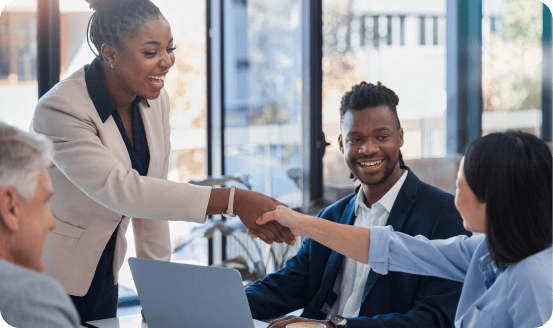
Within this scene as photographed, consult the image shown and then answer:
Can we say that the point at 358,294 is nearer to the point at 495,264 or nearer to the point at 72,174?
the point at 495,264

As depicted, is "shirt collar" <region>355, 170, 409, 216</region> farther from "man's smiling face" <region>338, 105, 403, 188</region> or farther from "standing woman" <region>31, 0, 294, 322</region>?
"standing woman" <region>31, 0, 294, 322</region>

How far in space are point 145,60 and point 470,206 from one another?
1059 millimetres

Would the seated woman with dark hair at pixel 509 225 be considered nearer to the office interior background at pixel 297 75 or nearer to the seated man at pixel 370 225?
the seated man at pixel 370 225

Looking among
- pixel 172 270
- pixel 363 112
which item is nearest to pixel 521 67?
pixel 363 112

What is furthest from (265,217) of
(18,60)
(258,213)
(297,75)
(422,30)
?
(422,30)

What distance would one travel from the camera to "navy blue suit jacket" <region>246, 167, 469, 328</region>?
60.6 inches

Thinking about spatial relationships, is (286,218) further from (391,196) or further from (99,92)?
(99,92)

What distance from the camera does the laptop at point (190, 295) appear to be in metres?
1.26

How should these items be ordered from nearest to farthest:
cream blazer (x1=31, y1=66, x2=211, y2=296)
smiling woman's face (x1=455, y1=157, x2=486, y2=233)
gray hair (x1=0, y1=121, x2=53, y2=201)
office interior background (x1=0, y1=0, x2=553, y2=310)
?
gray hair (x1=0, y1=121, x2=53, y2=201) → smiling woman's face (x1=455, y1=157, x2=486, y2=233) → cream blazer (x1=31, y1=66, x2=211, y2=296) → office interior background (x1=0, y1=0, x2=553, y2=310)

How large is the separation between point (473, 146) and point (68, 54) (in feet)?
9.01

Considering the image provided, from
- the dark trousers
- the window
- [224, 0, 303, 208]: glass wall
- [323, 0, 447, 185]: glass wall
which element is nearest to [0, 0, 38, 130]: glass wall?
[224, 0, 303, 208]: glass wall

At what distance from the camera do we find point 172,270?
52.1 inches

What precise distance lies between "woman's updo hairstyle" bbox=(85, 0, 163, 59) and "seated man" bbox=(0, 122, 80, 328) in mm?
820

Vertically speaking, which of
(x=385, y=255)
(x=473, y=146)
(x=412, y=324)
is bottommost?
(x=412, y=324)
